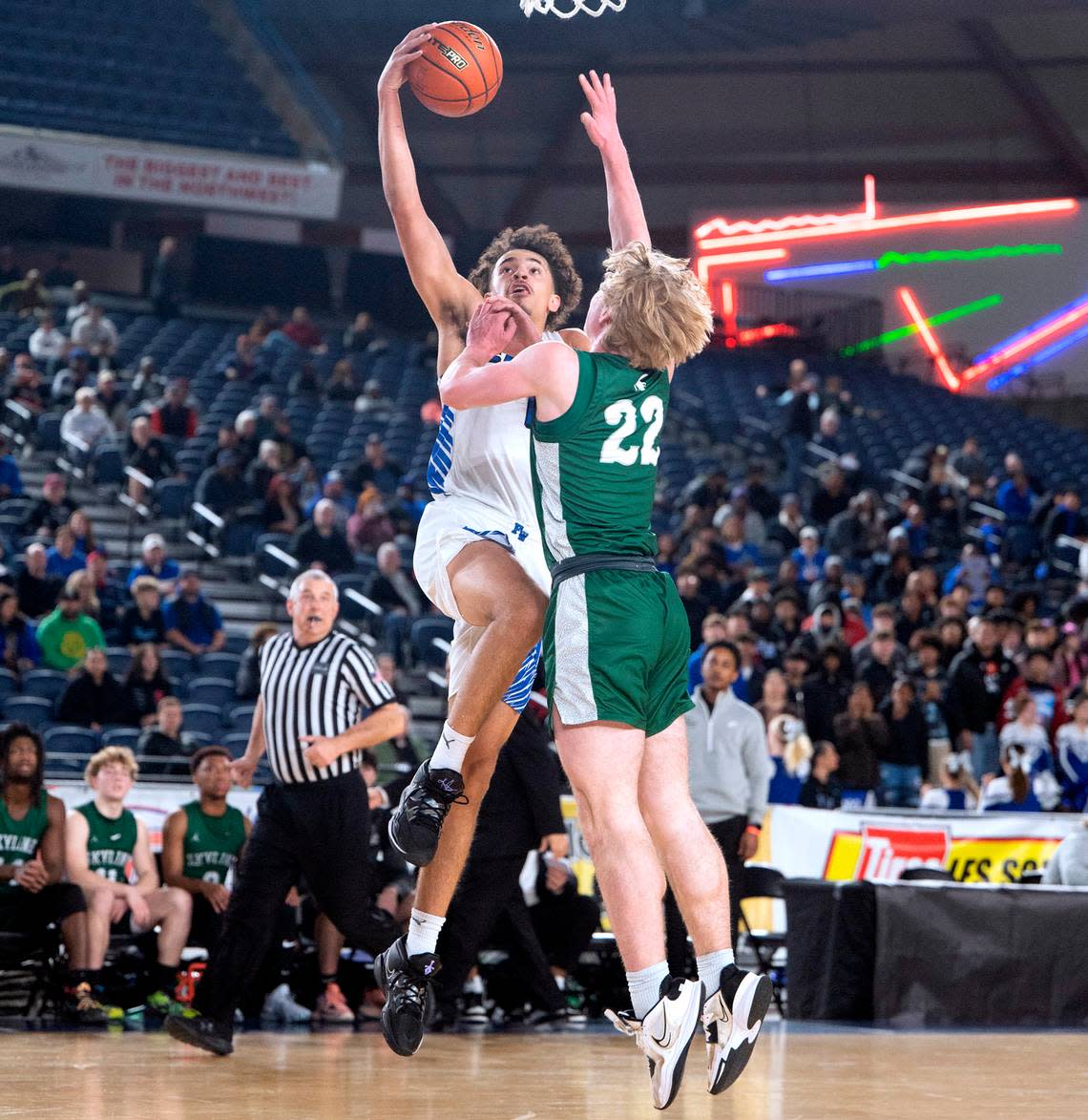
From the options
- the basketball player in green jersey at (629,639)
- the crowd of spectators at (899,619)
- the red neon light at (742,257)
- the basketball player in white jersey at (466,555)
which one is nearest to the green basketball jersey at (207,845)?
the crowd of spectators at (899,619)

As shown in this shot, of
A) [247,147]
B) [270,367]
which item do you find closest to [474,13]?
[247,147]

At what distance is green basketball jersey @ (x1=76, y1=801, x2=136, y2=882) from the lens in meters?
8.61

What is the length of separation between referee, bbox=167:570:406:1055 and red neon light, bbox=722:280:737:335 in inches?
930

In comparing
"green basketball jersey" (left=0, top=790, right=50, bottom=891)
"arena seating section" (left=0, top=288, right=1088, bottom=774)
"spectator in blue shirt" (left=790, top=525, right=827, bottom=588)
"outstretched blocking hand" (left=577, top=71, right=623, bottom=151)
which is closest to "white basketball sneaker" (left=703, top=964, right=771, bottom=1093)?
"outstretched blocking hand" (left=577, top=71, right=623, bottom=151)

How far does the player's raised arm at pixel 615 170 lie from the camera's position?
5266 millimetres

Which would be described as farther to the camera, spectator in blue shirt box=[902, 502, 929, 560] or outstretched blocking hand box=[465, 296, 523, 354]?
spectator in blue shirt box=[902, 502, 929, 560]

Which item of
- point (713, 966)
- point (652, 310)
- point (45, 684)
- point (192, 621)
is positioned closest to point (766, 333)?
point (192, 621)

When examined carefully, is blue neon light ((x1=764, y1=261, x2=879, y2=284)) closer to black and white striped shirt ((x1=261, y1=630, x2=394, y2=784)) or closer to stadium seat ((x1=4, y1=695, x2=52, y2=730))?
stadium seat ((x1=4, y1=695, x2=52, y2=730))

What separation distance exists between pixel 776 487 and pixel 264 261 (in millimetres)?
12637

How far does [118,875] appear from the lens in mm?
8641

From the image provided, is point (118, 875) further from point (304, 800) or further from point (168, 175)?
point (168, 175)

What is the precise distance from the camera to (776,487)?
2033 centimetres

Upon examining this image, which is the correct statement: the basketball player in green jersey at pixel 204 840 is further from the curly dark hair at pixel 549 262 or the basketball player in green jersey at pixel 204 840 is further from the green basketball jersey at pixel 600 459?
the green basketball jersey at pixel 600 459

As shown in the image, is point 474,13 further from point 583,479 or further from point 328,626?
point 583,479
